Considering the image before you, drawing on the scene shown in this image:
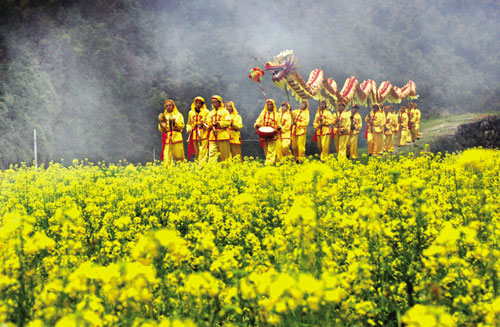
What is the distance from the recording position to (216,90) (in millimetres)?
20078

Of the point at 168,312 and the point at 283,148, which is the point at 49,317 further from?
the point at 283,148

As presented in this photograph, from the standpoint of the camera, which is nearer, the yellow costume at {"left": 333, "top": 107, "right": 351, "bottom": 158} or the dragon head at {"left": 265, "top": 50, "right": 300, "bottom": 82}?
the dragon head at {"left": 265, "top": 50, "right": 300, "bottom": 82}

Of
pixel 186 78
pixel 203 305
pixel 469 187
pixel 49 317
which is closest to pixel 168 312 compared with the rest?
pixel 203 305

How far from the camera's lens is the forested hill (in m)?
15.7

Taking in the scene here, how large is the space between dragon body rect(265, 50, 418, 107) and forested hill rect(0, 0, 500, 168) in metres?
0.81

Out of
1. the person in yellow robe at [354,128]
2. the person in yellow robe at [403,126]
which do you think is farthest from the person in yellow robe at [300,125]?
the person in yellow robe at [403,126]

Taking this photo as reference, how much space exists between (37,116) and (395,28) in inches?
1089

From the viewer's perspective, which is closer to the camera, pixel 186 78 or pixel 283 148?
pixel 283 148

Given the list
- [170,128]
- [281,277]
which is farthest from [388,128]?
[281,277]

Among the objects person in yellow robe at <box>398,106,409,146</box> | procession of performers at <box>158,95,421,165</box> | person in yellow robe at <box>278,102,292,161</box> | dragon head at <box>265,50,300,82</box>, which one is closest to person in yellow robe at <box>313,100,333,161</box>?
procession of performers at <box>158,95,421,165</box>

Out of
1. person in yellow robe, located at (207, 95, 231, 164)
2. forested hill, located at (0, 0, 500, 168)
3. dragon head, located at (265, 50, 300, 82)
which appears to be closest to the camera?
person in yellow robe, located at (207, 95, 231, 164)

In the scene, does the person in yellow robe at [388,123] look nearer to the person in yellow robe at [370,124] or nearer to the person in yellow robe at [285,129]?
the person in yellow robe at [370,124]

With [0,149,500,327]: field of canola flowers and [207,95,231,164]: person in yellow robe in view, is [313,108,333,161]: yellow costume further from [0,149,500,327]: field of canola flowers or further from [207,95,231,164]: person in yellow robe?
[0,149,500,327]: field of canola flowers

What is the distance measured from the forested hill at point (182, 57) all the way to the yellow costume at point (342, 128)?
386cm
